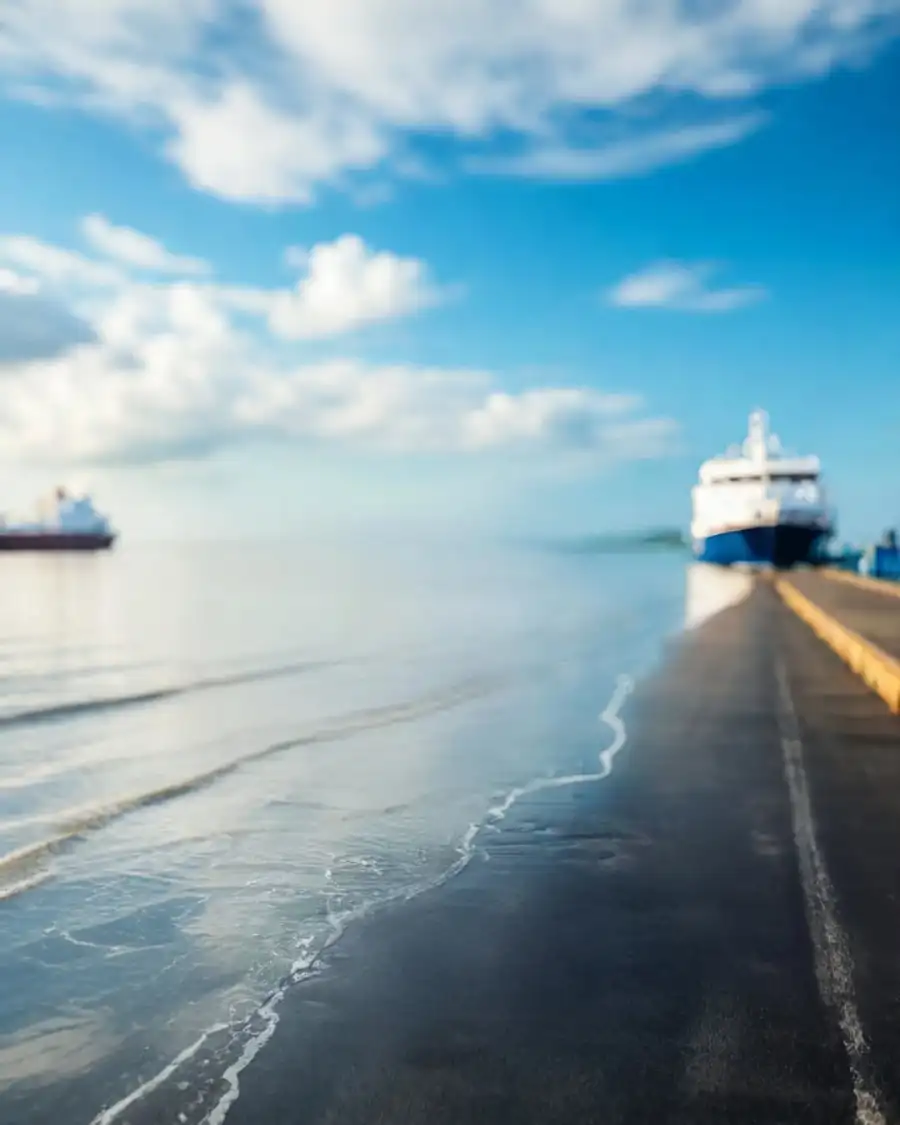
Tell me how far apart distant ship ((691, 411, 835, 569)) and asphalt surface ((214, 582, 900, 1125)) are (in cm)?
8337

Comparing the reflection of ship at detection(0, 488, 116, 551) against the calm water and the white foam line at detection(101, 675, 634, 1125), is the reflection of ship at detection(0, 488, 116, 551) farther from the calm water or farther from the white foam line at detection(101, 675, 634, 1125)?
the white foam line at detection(101, 675, 634, 1125)

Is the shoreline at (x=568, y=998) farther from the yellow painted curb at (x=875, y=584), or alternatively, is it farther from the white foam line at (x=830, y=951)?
the yellow painted curb at (x=875, y=584)

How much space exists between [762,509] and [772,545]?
3.82 m

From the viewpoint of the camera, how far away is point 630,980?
255 inches

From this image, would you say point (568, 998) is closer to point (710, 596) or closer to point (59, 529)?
point (710, 596)

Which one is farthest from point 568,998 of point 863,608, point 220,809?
point 863,608

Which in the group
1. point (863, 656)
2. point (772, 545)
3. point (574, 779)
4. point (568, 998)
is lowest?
point (574, 779)

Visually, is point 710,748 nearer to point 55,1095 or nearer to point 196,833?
point 196,833

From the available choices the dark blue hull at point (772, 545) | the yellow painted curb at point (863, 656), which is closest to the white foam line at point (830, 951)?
the yellow painted curb at point (863, 656)

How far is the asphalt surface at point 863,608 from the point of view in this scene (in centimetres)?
2531

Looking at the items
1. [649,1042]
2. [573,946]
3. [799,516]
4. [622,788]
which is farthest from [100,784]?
[799,516]

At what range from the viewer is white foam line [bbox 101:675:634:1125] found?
513cm

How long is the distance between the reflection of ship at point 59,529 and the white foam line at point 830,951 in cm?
16896

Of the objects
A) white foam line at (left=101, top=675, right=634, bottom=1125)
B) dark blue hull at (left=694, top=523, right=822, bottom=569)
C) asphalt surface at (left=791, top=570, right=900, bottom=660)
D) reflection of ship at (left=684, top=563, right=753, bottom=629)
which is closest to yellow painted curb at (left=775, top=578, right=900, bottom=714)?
asphalt surface at (left=791, top=570, right=900, bottom=660)
